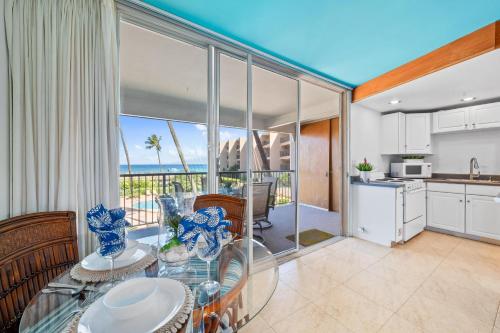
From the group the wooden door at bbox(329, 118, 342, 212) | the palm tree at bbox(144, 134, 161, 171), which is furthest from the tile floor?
the wooden door at bbox(329, 118, 342, 212)

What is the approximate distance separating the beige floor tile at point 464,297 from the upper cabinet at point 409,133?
2360 millimetres

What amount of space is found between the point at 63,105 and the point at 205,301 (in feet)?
4.79

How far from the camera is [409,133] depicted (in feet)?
12.1

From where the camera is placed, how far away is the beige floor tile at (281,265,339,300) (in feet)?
6.28

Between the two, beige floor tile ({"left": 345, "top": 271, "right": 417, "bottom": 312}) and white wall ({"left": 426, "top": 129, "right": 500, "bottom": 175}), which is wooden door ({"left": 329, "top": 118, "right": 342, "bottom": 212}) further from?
beige floor tile ({"left": 345, "top": 271, "right": 417, "bottom": 312})

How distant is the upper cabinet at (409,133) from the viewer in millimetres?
3672

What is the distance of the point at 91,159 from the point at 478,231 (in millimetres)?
4899

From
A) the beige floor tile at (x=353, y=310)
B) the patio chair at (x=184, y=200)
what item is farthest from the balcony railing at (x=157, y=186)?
the beige floor tile at (x=353, y=310)

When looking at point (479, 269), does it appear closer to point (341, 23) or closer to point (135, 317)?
point (341, 23)

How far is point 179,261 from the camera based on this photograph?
99 centimetres

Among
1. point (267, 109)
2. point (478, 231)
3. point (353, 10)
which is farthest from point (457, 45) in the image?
point (478, 231)

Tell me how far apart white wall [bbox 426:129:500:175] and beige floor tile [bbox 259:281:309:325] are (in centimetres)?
398

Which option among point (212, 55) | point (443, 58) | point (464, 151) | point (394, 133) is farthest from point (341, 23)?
point (464, 151)

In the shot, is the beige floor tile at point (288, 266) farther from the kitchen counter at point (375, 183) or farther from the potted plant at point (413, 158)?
the potted plant at point (413, 158)
